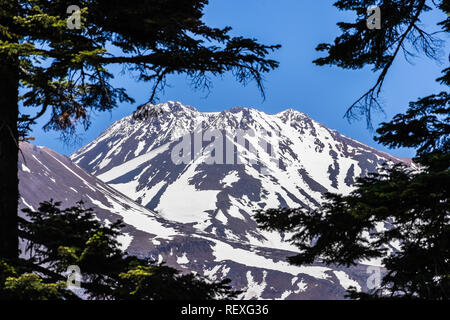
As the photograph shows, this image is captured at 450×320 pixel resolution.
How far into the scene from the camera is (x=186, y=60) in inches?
211

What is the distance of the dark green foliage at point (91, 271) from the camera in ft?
15.2

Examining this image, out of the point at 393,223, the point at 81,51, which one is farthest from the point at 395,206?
the point at 81,51

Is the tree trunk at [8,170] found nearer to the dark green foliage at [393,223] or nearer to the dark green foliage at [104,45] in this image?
the dark green foliage at [104,45]

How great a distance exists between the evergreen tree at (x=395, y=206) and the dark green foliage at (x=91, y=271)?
6.39 ft

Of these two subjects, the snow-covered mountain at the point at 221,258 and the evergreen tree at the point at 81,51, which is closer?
the evergreen tree at the point at 81,51

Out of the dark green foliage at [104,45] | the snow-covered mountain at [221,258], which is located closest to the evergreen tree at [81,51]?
the dark green foliage at [104,45]

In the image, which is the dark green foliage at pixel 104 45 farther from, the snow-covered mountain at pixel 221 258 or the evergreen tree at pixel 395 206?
the snow-covered mountain at pixel 221 258

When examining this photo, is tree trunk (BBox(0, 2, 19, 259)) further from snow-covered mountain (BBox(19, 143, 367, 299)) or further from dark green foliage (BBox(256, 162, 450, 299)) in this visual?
snow-covered mountain (BBox(19, 143, 367, 299))

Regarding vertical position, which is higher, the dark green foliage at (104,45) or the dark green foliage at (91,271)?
the dark green foliage at (104,45)
